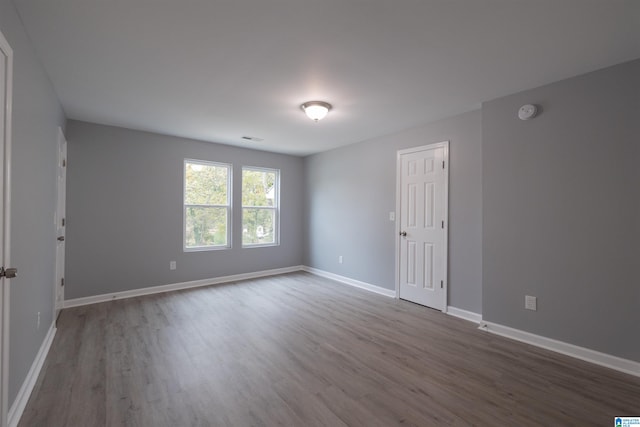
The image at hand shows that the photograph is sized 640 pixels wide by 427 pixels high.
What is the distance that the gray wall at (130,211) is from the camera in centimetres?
400

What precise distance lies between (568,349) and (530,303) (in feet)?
1.50

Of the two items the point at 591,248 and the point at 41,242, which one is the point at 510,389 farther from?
the point at 41,242

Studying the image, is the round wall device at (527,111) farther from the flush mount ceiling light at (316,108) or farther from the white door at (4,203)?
the white door at (4,203)

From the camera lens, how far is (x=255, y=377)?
2.28 metres

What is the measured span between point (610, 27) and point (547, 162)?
1.17m

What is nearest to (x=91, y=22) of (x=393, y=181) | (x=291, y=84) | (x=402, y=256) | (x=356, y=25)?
(x=291, y=84)

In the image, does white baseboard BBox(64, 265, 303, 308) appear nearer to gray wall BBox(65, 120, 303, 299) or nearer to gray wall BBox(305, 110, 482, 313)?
gray wall BBox(65, 120, 303, 299)

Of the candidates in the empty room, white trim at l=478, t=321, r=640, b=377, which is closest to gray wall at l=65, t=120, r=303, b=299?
the empty room

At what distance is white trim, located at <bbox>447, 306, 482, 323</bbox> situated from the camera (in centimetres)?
346

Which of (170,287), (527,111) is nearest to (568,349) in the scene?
(527,111)

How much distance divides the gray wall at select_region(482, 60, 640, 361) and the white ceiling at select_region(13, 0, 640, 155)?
0.31 m

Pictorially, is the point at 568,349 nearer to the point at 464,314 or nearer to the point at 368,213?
the point at 464,314

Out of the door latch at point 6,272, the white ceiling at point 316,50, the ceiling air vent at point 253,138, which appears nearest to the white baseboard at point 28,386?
the door latch at point 6,272

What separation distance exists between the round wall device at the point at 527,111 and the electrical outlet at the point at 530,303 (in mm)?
1795
